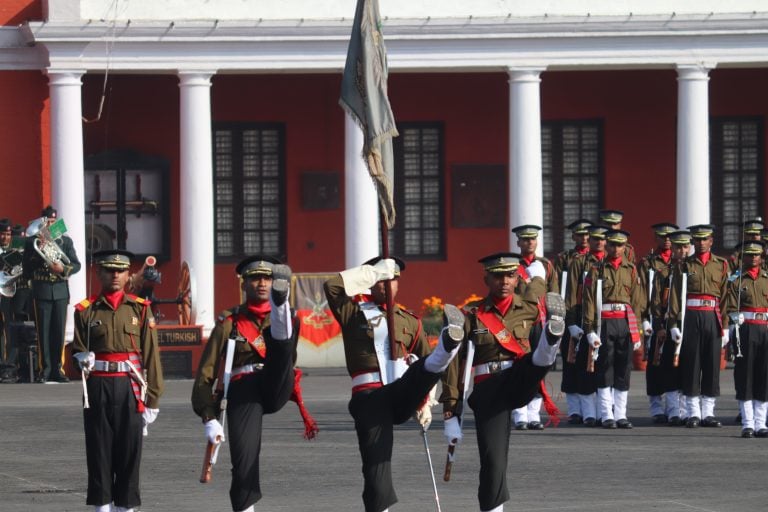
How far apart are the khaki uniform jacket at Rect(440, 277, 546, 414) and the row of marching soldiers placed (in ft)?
20.1

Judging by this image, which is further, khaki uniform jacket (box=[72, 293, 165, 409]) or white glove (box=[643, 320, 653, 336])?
white glove (box=[643, 320, 653, 336])

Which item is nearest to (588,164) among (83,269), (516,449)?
(83,269)

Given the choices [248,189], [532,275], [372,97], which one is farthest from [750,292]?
[248,189]

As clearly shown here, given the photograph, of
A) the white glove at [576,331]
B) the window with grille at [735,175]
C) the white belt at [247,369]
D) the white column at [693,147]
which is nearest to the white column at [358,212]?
the white column at [693,147]

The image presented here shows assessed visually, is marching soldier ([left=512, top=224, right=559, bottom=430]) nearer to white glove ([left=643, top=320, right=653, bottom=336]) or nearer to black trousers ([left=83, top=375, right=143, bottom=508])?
white glove ([left=643, top=320, right=653, bottom=336])

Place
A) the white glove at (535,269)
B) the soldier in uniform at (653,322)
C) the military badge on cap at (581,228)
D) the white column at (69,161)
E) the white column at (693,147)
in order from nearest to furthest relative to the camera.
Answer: the white glove at (535,269) → the soldier in uniform at (653,322) → the military badge on cap at (581,228) → the white column at (69,161) → the white column at (693,147)

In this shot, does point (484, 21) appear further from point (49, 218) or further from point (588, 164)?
point (49, 218)

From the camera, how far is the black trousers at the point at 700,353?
1950 cm

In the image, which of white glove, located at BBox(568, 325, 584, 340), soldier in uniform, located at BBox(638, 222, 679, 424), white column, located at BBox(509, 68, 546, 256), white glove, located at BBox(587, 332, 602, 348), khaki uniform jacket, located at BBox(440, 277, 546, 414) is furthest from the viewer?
white column, located at BBox(509, 68, 546, 256)

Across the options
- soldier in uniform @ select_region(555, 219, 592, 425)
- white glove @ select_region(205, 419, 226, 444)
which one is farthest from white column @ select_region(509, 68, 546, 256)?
white glove @ select_region(205, 419, 226, 444)

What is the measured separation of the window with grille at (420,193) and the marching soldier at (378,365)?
1744 centimetres

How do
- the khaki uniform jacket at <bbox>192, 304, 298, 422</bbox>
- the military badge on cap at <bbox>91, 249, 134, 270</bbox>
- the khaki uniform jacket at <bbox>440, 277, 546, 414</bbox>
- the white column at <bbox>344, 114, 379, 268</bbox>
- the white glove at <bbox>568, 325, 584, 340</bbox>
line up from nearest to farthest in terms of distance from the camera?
the khaki uniform jacket at <bbox>192, 304, 298, 422</bbox>
the khaki uniform jacket at <bbox>440, 277, 546, 414</bbox>
the military badge on cap at <bbox>91, 249, 134, 270</bbox>
the white glove at <bbox>568, 325, 584, 340</bbox>
the white column at <bbox>344, 114, 379, 268</bbox>

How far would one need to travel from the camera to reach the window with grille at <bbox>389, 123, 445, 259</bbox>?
30.6 meters

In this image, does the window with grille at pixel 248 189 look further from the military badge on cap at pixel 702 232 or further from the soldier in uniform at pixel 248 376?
the soldier in uniform at pixel 248 376
